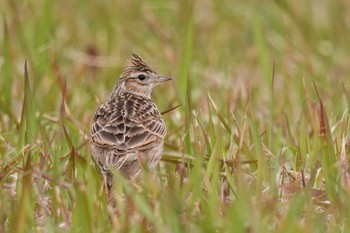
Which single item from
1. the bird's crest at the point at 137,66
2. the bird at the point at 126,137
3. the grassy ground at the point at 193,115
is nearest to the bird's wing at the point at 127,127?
the bird at the point at 126,137

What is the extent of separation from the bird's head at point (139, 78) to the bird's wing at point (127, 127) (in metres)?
0.75

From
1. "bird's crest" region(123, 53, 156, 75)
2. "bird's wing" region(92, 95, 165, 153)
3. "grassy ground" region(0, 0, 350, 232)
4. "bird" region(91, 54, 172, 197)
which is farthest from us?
"bird's crest" region(123, 53, 156, 75)

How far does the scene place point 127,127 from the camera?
6.43m

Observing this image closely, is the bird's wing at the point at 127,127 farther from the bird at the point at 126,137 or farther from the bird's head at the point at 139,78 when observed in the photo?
the bird's head at the point at 139,78

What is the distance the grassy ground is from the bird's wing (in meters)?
0.19

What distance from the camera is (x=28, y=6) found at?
453 inches

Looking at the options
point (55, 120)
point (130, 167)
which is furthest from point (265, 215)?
point (55, 120)

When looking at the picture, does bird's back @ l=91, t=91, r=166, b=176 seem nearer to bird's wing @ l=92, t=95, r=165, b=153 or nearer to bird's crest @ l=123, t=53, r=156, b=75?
bird's wing @ l=92, t=95, r=165, b=153

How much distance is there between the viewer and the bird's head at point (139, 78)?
302 inches

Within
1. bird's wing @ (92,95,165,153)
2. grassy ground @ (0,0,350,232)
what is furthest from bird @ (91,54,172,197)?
grassy ground @ (0,0,350,232)

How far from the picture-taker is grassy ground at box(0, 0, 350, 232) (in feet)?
16.2

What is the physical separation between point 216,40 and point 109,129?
203 inches

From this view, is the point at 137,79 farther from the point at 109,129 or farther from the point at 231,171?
the point at 231,171

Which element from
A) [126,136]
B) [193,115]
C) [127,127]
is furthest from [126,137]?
[193,115]
